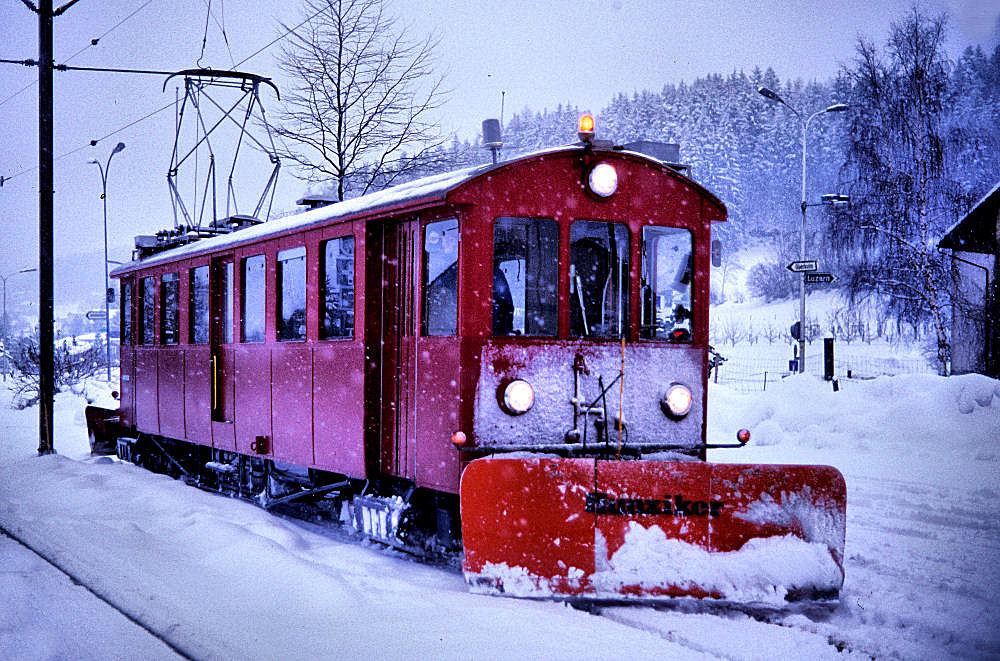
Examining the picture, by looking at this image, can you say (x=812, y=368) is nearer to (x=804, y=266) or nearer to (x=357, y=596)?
(x=804, y=266)

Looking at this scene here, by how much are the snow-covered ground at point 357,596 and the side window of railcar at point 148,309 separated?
2.73m

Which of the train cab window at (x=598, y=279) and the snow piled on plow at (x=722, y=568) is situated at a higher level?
the train cab window at (x=598, y=279)

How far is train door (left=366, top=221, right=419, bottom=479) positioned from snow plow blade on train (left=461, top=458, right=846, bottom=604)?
1516 millimetres

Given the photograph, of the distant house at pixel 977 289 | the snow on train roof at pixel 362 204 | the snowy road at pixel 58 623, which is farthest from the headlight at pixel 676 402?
the distant house at pixel 977 289

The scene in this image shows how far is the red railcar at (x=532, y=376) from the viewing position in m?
5.71

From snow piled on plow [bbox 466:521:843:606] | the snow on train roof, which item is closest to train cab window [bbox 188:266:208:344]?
the snow on train roof

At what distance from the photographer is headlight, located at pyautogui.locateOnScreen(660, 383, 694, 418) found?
22.4ft

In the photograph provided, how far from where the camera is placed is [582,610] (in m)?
5.75

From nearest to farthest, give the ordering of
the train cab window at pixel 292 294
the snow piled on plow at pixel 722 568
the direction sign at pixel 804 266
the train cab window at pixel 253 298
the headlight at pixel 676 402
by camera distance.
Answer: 1. the snow piled on plow at pixel 722 568
2. the headlight at pixel 676 402
3. the train cab window at pixel 292 294
4. the train cab window at pixel 253 298
5. the direction sign at pixel 804 266

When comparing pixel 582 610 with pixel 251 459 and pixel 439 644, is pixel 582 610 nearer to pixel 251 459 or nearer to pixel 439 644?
pixel 439 644

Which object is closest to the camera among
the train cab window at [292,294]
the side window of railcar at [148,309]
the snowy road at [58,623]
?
the snowy road at [58,623]

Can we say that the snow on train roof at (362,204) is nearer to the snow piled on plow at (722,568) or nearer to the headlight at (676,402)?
the headlight at (676,402)

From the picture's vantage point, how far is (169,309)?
11.9 meters

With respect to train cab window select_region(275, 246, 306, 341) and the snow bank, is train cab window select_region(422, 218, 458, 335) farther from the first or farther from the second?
the snow bank
